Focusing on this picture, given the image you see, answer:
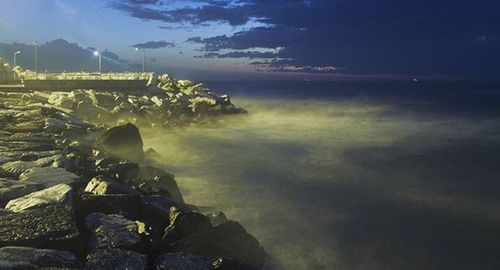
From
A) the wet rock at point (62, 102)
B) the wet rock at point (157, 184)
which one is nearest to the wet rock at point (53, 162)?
the wet rock at point (157, 184)

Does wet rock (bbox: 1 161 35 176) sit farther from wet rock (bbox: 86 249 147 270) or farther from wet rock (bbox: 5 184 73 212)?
wet rock (bbox: 86 249 147 270)

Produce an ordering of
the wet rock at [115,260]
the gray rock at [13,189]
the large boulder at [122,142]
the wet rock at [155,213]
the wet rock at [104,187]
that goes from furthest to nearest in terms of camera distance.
Result: the large boulder at [122,142]
the wet rock at [104,187]
the wet rock at [155,213]
the gray rock at [13,189]
the wet rock at [115,260]

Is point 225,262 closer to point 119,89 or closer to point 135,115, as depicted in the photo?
point 135,115

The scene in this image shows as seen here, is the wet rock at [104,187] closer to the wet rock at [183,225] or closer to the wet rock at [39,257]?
the wet rock at [183,225]

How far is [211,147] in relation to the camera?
2736cm

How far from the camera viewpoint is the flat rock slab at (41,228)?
234 inches

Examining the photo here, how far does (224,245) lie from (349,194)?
939 centimetres

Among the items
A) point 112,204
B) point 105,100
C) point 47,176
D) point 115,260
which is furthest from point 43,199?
point 105,100

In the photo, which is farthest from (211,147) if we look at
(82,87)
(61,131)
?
(82,87)

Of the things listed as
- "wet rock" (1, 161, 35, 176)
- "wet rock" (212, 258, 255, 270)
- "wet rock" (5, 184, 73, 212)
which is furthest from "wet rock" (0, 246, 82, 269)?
"wet rock" (1, 161, 35, 176)

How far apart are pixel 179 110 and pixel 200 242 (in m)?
31.2

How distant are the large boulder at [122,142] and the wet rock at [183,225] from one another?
9.32m

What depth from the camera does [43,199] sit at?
7.35 metres

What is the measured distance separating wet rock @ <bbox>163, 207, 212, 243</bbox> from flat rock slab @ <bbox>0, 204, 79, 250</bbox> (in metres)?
1.82
